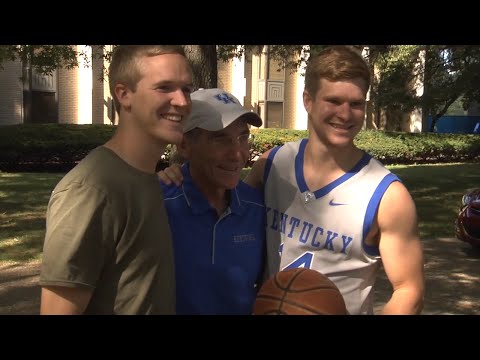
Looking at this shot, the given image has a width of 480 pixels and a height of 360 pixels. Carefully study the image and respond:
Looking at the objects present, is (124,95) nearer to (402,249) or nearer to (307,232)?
(307,232)

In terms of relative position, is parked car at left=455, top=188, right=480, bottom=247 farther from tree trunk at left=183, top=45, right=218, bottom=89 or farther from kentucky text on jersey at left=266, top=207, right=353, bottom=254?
kentucky text on jersey at left=266, top=207, right=353, bottom=254

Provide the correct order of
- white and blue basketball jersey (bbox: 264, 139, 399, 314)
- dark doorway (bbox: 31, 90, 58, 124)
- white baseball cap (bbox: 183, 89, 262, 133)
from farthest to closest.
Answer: dark doorway (bbox: 31, 90, 58, 124) → white baseball cap (bbox: 183, 89, 262, 133) → white and blue basketball jersey (bbox: 264, 139, 399, 314)

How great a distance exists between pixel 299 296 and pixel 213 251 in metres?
0.55

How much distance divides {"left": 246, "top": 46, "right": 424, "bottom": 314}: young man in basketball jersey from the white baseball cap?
0.98 ft

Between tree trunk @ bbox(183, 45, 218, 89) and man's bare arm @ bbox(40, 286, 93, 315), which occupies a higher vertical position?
tree trunk @ bbox(183, 45, 218, 89)

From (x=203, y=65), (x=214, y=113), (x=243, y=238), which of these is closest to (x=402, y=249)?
(x=243, y=238)

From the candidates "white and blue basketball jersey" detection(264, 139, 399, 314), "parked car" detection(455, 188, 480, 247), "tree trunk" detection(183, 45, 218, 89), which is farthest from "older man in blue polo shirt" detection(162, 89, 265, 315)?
"parked car" detection(455, 188, 480, 247)

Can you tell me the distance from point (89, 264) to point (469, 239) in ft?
26.9

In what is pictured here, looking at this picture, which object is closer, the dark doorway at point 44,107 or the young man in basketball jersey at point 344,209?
the young man in basketball jersey at point 344,209

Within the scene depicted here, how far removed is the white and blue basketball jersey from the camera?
2.42 meters

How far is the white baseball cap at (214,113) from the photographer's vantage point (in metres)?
2.54

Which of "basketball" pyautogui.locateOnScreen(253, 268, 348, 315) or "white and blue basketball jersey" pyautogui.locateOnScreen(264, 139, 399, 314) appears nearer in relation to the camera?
"basketball" pyautogui.locateOnScreen(253, 268, 348, 315)

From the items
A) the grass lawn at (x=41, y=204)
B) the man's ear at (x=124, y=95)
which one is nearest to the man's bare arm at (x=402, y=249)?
the man's ear at (x=124, y=95)

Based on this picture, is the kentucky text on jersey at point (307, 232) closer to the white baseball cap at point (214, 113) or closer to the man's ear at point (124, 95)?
the white baseball cap at point (214, 113)
